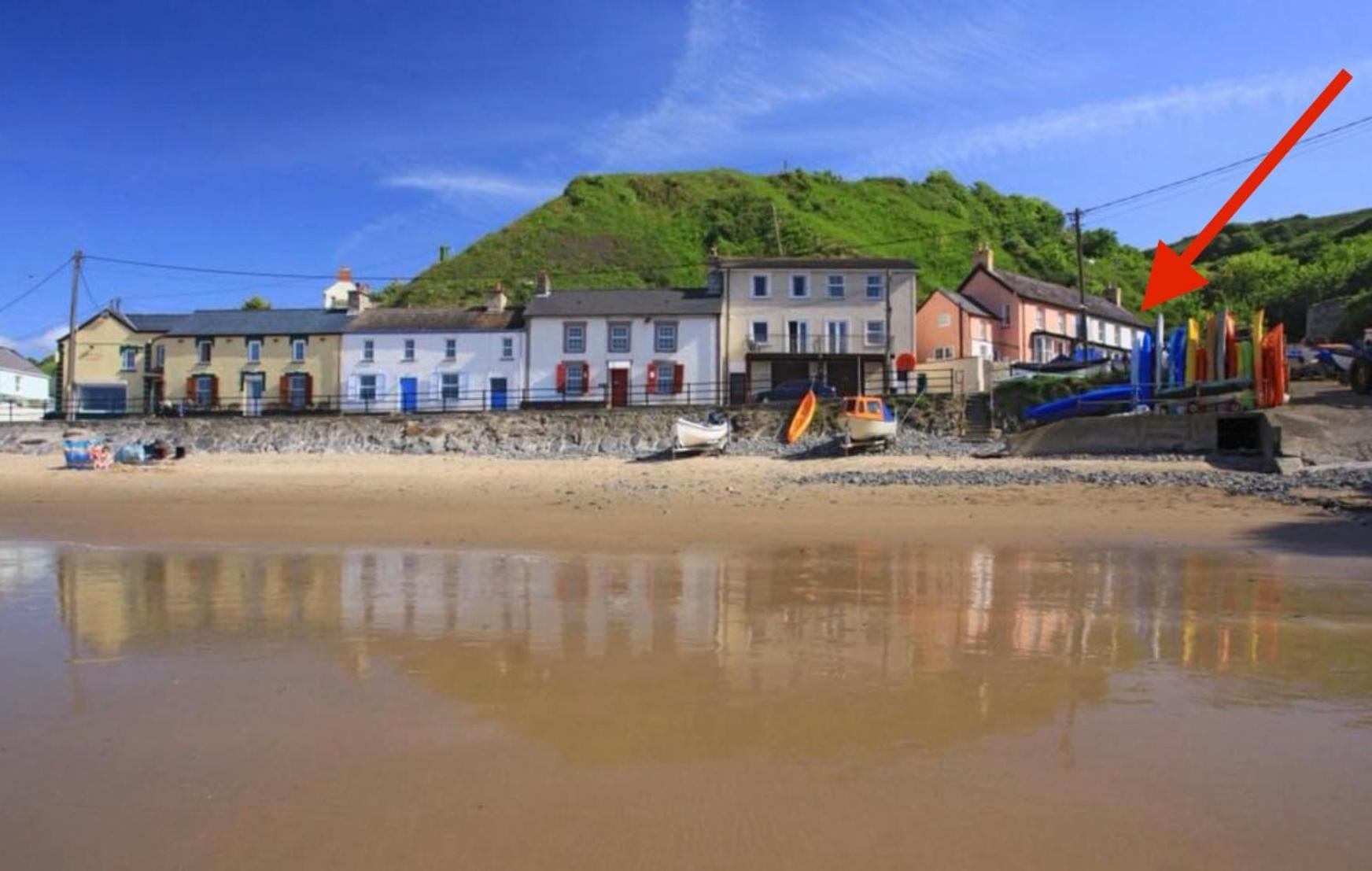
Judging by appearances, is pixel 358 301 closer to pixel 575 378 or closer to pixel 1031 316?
pixel 575 378

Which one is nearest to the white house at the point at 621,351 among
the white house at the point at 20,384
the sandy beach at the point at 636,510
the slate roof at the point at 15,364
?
the sandy beach at the point at 636,510

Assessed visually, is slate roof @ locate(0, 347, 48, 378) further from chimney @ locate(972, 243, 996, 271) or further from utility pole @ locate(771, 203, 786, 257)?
chimney @ locate(972, 243, 996, 271)

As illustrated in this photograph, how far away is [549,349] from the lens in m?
44.3

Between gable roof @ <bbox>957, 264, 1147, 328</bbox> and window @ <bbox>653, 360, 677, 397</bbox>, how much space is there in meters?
22.4

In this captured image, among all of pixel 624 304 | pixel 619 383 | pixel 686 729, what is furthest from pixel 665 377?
pixel 686 729

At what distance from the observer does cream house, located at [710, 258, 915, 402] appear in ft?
146

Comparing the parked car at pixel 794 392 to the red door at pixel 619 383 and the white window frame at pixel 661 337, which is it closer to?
the white window frame at pixel 661 337

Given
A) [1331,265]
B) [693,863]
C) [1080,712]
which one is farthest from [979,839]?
[1331,265]

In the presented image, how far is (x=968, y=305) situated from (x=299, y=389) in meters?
36.5

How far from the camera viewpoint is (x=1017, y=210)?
102 m

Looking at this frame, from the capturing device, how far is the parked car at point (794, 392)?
123 feet

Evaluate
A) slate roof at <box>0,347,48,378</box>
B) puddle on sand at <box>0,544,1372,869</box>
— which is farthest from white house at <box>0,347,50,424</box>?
puddle on sand at <box>0,544,1372,869</box>

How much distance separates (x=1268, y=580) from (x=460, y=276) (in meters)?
70.6

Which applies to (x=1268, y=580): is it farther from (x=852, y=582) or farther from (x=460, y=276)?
(x=460, y=276)
